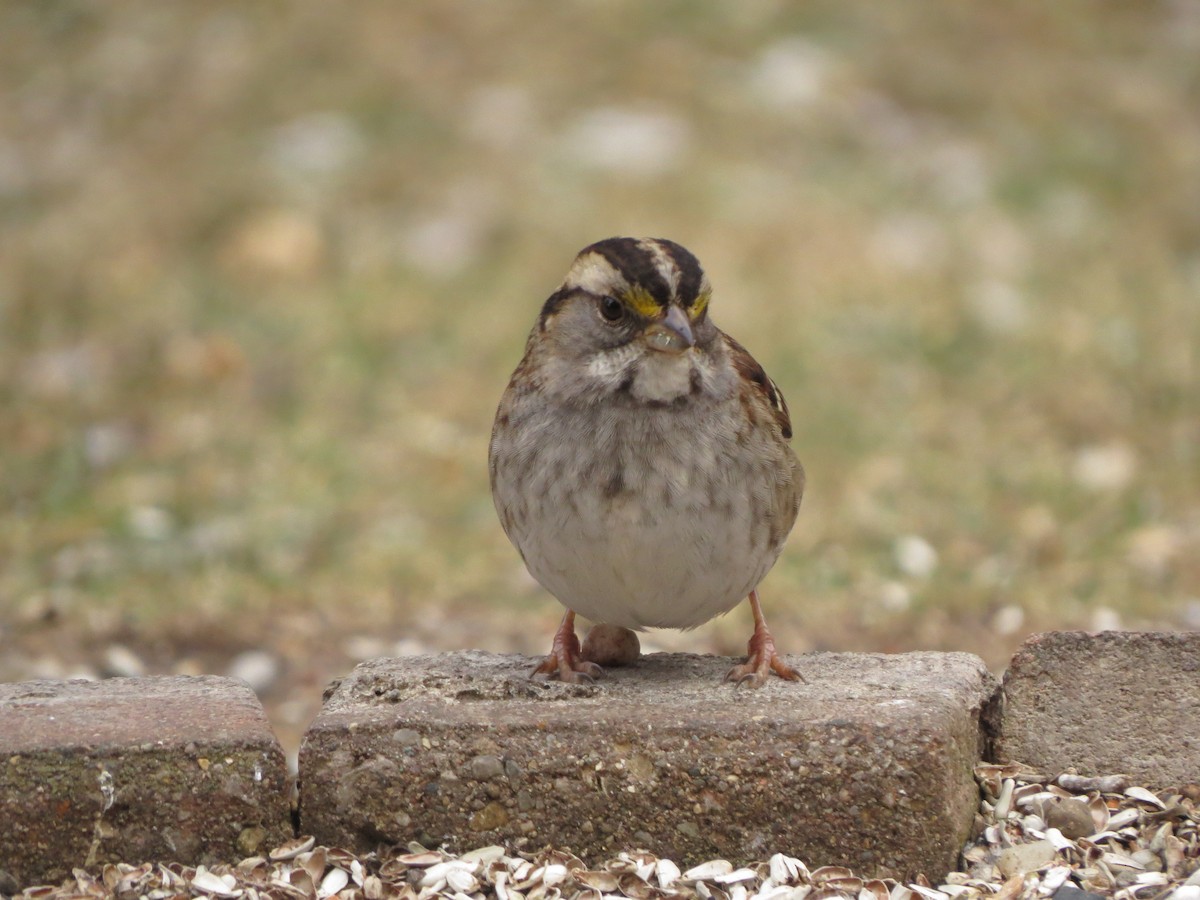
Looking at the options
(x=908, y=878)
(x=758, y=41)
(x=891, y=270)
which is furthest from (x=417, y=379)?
(x=908, y=878)

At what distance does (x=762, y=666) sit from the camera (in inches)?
139

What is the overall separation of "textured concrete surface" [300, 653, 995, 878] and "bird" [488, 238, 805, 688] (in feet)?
1.04

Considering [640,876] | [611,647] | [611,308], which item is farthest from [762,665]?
[611,308]

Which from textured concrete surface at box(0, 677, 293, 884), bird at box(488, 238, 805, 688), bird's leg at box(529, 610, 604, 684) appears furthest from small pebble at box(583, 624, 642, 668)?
textured concrete surface at box(0, 677, 293, 884)

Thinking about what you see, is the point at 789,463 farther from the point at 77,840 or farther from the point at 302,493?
the point at 302,493

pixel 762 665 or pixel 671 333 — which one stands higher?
pixel 671 333

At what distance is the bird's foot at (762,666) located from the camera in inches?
138

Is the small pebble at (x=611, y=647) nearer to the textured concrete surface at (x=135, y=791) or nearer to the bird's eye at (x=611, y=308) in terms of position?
the bird's eye at (x=611, y=308)

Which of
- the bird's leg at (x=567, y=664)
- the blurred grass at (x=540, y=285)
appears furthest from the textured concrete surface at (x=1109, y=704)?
the blurred grass at (x=540, y=285)

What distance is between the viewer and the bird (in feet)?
10.9

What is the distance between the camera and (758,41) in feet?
31.8

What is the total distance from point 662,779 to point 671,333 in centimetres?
81

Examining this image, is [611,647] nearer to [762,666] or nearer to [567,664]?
[567,664]

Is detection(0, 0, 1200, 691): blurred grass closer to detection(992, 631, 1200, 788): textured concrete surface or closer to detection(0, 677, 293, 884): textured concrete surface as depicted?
detection(992, 631, 1200, 788): textured concrete surface
